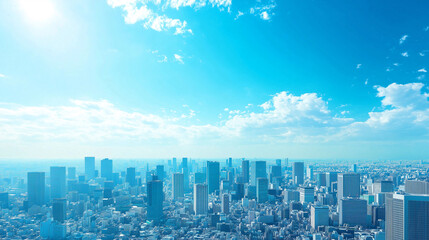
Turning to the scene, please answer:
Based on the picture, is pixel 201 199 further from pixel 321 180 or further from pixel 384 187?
pixel 321 180

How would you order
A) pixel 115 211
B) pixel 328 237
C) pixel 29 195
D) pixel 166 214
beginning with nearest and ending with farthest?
pixel 328 237 < pixel 166 214 < pixel 115 211 < pixel 29 195

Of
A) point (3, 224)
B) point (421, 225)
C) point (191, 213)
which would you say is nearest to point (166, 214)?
point (191, 213)

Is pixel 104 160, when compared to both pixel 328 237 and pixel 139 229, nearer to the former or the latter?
pixel 139 229

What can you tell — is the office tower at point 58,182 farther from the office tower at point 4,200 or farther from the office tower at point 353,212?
the office tower at point 353,212

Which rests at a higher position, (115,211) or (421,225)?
(421,225)

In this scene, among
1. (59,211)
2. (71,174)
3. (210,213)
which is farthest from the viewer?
(71,174)

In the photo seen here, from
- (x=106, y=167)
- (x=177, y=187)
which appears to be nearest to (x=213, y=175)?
(x=177, y=187)

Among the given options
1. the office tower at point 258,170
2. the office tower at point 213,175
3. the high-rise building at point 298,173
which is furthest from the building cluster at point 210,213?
the office tower at point 258,170
